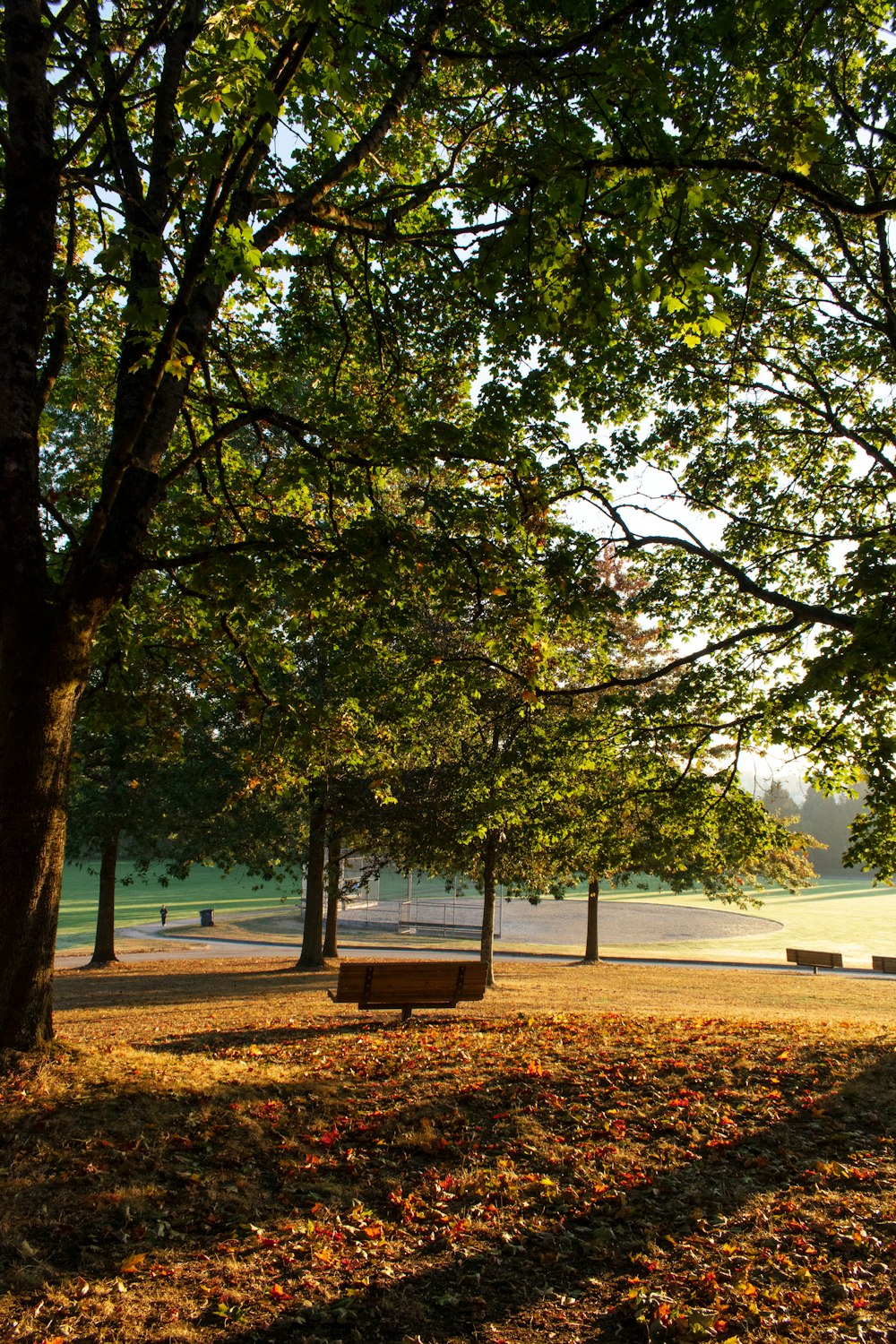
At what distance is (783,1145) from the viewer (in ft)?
→ 19.3

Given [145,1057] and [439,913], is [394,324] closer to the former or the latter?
[145,1057]

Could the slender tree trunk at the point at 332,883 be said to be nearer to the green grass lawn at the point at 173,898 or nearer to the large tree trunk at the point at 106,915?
the large tree trunk at the point at 106,915

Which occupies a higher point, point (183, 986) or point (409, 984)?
point (409, 984)

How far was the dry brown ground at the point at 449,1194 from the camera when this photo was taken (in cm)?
361

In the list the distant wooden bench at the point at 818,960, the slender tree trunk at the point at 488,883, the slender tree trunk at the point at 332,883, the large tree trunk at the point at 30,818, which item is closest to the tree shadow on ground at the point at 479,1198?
the large tree trunk at the point at 30,818

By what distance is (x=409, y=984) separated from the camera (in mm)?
10805

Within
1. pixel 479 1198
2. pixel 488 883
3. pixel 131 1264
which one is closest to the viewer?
pixel 131 1264

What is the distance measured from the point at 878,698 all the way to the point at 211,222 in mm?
7970

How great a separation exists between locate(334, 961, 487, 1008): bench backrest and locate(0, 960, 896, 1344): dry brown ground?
1.83m

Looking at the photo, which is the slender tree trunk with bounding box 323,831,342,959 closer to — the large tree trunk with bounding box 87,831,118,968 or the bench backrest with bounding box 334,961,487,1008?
the large tree trunk with bounding box 87,831,118,968

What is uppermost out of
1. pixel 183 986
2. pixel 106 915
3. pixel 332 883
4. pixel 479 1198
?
pixel 479 1198

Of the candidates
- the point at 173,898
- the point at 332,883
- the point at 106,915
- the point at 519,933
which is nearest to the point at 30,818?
the point at 332,883

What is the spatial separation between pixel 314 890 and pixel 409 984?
34.6ft

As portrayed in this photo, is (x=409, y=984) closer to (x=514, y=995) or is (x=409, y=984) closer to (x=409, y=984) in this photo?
(x=409, y=984)
